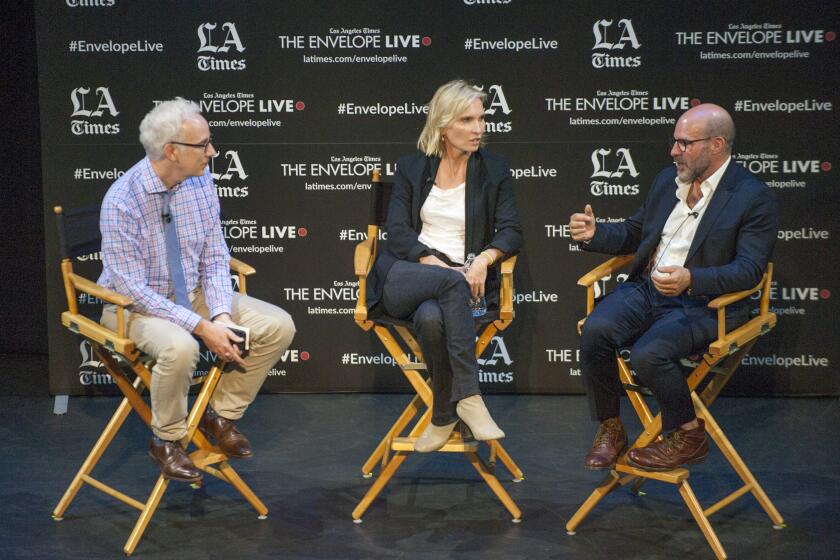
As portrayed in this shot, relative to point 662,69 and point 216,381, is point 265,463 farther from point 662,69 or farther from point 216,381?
point 662,69

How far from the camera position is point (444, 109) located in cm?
428

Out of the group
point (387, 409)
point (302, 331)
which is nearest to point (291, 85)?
point (302, 331)

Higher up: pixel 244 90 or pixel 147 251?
pixel 244 90

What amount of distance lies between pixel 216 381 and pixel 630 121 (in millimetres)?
2580

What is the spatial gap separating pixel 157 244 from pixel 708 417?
6.85 feet

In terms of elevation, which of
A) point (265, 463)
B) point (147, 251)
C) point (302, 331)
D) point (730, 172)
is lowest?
point (265, 463)

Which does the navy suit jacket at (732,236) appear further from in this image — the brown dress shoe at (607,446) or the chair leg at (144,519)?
the chair leg at (144,519)

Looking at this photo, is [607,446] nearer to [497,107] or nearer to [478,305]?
[478,305]

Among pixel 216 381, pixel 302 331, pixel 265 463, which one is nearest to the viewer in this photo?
pixel 216 381

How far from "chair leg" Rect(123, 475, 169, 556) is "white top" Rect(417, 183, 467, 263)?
1370mm

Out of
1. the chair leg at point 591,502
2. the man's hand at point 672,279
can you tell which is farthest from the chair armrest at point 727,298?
the chair leg at point 591,502

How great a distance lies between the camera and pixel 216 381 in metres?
3.93

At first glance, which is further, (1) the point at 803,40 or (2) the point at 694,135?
(1) the point at 803,40

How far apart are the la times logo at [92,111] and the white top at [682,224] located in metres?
2.87
